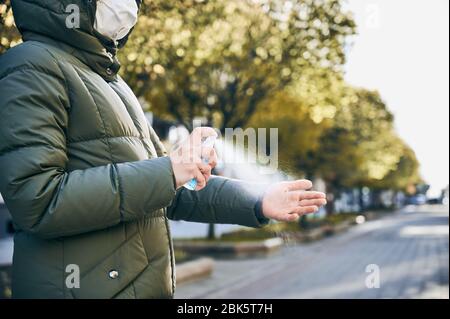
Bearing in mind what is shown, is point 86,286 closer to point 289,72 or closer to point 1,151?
point 1,151

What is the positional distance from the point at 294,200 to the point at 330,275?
39.3 ft

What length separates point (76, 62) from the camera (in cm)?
179

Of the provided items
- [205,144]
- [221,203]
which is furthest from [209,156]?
[221,203]

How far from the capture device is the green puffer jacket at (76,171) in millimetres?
1560

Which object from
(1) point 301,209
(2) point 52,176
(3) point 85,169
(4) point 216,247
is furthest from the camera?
(4) point 216,247

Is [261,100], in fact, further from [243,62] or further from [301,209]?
[301,209]

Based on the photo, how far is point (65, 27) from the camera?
1750mm

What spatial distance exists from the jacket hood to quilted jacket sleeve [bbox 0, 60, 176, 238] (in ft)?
0.42

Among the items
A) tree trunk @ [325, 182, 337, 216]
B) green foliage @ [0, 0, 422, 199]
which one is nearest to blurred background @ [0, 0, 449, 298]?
green foliage @ [0, 0, 422, 199]

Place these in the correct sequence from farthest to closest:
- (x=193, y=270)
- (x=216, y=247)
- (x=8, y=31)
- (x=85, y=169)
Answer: (x=216, y=247)
(x=193, y=270)
(x=8, y=31)
(x=85, y=169)

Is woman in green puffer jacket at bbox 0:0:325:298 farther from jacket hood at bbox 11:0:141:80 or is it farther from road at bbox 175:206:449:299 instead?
road at bbox 175:206:449:299

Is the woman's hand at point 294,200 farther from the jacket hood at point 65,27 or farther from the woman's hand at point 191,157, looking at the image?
the jacket hood at point 65,27

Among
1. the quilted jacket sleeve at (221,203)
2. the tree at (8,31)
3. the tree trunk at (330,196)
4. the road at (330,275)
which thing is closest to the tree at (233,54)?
the road at (330,275)

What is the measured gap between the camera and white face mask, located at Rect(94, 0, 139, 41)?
1.86m
